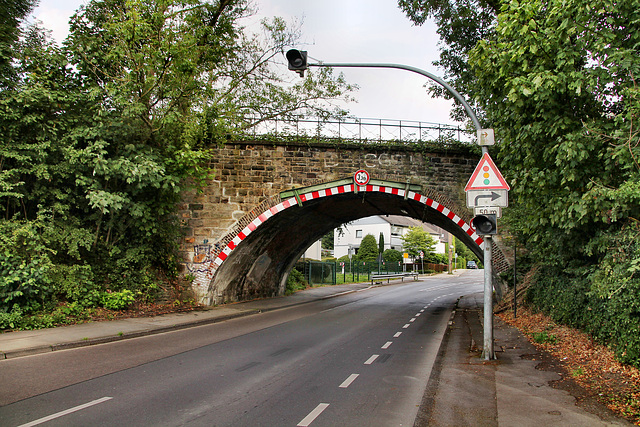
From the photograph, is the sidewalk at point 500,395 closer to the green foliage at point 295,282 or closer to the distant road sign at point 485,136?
the distant road sign at point 485,136

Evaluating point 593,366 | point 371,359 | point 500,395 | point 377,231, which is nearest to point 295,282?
point 371,359

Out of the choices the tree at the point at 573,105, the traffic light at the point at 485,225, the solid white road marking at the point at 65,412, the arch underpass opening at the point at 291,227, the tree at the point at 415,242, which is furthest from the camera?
the tree at the point at 415,242

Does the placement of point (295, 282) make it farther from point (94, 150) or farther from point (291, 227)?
point (94, 150)

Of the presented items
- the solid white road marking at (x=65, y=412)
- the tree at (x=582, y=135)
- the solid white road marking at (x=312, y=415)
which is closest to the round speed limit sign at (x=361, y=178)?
the tree at (x=582, y=135)

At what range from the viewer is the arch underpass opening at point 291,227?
52.8ft

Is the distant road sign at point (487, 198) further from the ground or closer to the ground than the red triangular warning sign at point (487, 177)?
closer to the ground

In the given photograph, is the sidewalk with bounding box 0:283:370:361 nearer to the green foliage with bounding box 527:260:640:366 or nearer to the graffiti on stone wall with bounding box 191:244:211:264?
the graffiti on stone wall with bounding box 191:244:211:264

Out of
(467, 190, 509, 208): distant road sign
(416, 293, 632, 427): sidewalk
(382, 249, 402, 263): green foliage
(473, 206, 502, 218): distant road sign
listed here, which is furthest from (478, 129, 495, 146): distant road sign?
(382, 249, 402, 263): green foliage

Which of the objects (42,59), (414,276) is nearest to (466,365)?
(42,59)

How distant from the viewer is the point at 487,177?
26.7 ft

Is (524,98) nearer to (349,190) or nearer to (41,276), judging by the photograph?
(349,190)

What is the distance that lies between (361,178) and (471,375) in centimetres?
1000

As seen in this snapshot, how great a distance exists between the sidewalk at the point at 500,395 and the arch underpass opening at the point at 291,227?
25.6 feet

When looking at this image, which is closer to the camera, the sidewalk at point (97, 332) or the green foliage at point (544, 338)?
the sidewalk at point (97, 332)
